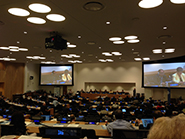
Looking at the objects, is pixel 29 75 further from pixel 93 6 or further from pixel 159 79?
pixel 93 6

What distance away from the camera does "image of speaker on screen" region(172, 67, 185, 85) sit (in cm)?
1603

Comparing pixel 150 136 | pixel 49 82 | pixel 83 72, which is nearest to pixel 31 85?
pixel 49 82

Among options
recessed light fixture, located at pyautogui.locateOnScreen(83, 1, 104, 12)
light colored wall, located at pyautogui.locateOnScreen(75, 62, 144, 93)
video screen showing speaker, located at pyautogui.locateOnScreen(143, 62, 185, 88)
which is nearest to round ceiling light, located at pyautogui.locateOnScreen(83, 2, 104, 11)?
recessed light fixture, located at pyautogui.locateOnScreen(83, 1, 104, 12)

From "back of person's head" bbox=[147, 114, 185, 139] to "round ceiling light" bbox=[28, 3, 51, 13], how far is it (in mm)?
4432

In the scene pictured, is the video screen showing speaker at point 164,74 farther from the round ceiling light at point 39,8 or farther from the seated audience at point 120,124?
the round ceiling light at point 39,8

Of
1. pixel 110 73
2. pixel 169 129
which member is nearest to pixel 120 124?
pixel 169 129

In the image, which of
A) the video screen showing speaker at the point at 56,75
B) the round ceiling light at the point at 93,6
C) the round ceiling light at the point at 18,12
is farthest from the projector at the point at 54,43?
the video screen showing speaker at the point at 56,75

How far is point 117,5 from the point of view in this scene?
4336 millimetres

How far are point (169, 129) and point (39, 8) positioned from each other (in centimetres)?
474

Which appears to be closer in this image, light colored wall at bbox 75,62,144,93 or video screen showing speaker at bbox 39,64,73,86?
light colored wall at bbox 75,62,144,93

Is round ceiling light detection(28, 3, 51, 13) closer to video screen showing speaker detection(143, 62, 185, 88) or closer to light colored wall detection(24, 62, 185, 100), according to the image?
video screen showing speaker detection(143, 62, 185, 88)

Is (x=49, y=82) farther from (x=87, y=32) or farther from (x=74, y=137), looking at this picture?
(x=74, y=137)

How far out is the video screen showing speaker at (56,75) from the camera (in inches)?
976

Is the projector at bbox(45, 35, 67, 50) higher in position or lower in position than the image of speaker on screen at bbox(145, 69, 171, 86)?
higher
